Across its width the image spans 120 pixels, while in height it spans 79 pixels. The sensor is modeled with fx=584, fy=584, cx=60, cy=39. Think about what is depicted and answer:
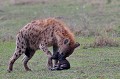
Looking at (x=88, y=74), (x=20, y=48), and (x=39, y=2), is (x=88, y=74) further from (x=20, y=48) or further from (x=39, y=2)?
(x=39, y=2)

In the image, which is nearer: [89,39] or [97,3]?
[89,39]

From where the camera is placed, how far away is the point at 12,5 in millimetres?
27266

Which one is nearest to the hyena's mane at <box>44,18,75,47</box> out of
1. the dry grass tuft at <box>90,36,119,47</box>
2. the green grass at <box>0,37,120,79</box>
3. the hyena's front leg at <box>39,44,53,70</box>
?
the hyena's front leg at <box>39,44,53,70</box>

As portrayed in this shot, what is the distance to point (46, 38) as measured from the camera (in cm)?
1126

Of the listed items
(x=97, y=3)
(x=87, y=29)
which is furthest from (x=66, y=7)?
(x=87, y=29)

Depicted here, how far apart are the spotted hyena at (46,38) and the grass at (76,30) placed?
40 centimetres

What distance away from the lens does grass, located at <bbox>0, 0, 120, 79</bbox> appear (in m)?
10.8

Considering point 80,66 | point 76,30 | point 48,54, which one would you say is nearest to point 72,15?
point 76,30

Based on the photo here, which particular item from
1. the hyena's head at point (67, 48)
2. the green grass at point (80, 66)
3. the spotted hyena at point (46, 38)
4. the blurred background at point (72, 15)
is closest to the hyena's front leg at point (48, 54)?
the spotted hyena at point (46, 38)

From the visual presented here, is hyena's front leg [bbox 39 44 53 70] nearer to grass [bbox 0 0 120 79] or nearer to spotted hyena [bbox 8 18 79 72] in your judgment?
spotted hyena [bbox 8 18 79 72]

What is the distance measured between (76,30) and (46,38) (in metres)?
5.73

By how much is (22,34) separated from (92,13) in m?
11.0

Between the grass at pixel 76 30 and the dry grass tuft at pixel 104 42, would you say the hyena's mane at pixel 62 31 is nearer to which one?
the grass at pixel 76 30

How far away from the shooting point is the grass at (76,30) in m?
10.8
